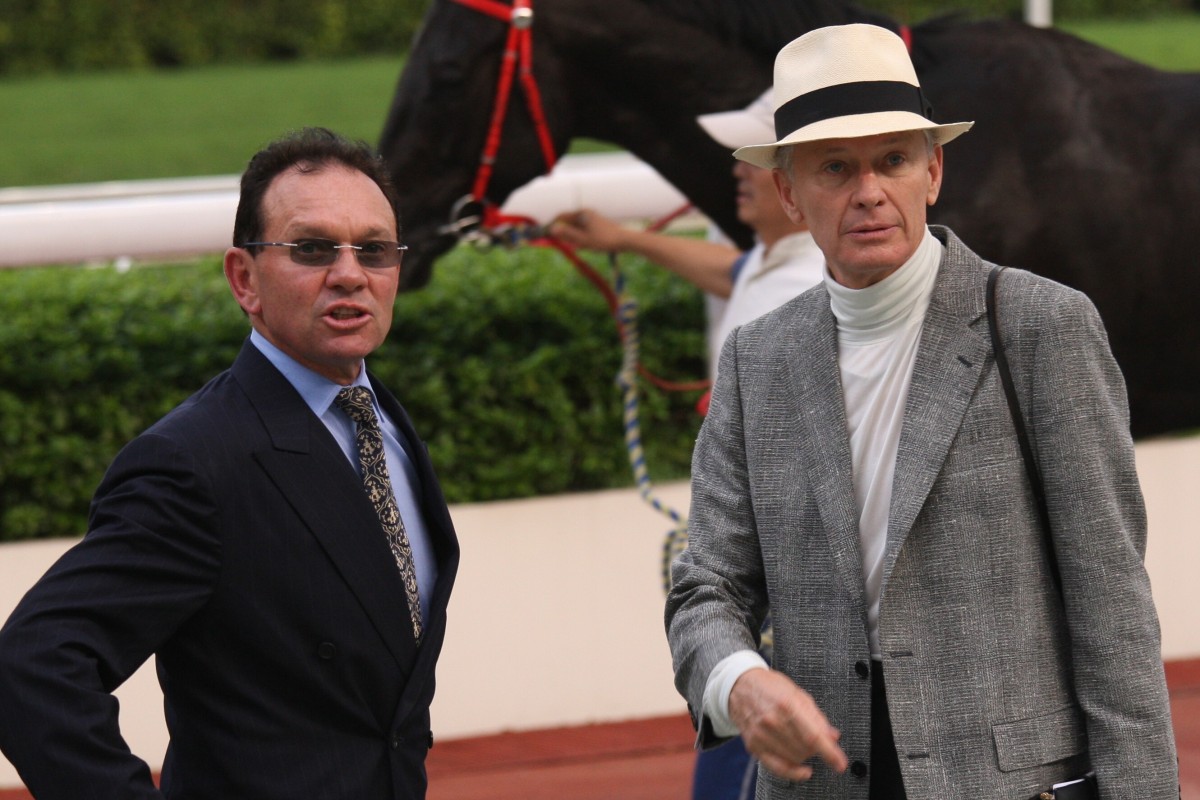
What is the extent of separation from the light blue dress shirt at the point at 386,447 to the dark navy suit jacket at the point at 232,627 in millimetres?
25

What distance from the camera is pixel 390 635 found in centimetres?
202

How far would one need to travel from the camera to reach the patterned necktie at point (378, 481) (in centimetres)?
210

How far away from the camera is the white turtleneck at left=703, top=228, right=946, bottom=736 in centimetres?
208

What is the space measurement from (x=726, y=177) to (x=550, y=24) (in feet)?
1.91

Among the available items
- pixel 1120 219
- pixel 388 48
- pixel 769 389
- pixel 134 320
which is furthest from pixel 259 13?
pixel 769 389

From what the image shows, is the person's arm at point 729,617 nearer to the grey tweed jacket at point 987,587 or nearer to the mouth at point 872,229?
the grey tweed jacket at point 987,587

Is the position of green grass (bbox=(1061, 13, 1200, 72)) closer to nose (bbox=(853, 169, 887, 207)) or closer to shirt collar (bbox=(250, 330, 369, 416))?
nose (bbox=(853, 169, 887, 207))

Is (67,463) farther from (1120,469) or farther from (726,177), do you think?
(1120,469)

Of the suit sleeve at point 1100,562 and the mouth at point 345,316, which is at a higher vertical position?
the mouth at point 345,316

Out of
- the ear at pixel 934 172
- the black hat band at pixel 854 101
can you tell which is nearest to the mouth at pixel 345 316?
the black hat band at pixel 854 101

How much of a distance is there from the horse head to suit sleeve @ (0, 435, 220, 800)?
2.37 m

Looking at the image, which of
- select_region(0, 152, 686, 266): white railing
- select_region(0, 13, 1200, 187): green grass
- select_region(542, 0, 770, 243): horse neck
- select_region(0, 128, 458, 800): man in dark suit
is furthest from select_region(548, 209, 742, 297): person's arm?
select_region(0, 13, 1200, 187): green grass

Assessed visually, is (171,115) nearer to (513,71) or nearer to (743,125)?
(513,71)

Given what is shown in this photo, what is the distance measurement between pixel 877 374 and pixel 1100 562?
0.37 m
